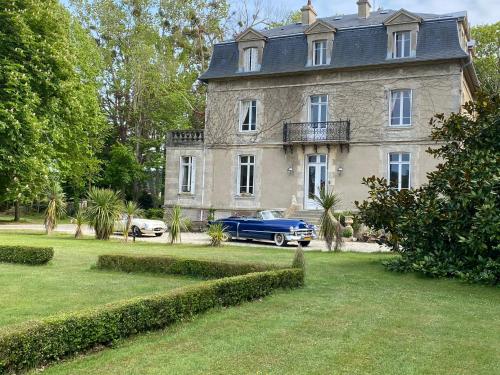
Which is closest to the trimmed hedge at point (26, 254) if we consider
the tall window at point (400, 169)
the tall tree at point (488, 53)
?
the tall window at point (400, 169)

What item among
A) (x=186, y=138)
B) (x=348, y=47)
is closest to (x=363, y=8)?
(x=348, y=47)

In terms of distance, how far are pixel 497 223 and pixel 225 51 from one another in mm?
20282

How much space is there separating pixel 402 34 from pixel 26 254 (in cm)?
1846

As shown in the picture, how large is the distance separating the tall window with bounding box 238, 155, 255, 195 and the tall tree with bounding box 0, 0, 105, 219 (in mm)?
7998

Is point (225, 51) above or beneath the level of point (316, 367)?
above

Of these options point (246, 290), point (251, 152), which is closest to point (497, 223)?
point (246, 290)

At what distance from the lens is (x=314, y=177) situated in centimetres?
2519

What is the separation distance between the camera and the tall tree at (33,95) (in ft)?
60.6

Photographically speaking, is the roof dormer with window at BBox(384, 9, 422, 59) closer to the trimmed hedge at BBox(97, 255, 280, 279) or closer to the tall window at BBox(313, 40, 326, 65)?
the tall window at BBox(313, 40, 326, 65)

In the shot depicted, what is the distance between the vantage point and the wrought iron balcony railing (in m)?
24.3

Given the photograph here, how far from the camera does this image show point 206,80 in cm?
2725

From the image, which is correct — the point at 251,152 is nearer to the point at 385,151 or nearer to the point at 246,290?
the point at 385,151

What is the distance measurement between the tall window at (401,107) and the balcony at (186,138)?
9.70 meters

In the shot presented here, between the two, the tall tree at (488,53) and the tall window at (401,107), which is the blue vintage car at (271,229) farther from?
the tall tree at (488,53)
